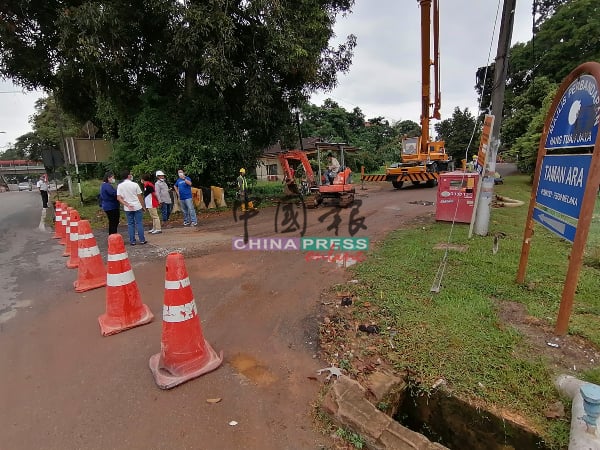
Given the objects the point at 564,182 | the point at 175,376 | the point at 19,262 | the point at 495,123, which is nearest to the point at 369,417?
the point at 175,376

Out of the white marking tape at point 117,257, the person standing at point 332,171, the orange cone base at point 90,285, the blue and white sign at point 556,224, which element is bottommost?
the orange cone base at point 90,285

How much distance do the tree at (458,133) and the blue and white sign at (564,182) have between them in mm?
32955

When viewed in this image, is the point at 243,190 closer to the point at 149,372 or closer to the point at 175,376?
the point at 149,372

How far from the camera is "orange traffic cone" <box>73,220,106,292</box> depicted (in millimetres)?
4508

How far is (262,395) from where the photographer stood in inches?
97.7

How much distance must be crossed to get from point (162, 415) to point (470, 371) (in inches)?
93.5

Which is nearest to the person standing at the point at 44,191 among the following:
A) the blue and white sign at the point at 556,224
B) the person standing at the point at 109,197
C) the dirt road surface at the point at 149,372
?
the person standing at the point at 109,197

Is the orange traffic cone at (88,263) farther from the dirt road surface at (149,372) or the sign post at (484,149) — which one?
the sign post at (484,149)

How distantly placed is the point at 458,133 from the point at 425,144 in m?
26.0

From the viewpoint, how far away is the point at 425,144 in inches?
603

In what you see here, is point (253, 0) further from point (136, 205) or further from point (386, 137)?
point (386, 137)

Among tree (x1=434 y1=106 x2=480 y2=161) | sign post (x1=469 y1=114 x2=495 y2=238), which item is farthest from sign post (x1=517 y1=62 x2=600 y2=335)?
tree (x1=434 y1=106 x2=480 y2=161)

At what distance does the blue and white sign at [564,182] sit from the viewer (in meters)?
2.86

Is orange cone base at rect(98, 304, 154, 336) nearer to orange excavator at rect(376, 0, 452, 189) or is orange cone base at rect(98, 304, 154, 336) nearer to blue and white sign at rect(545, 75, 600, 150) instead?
blue and white sign at rect(545, 75, 600, 150)
